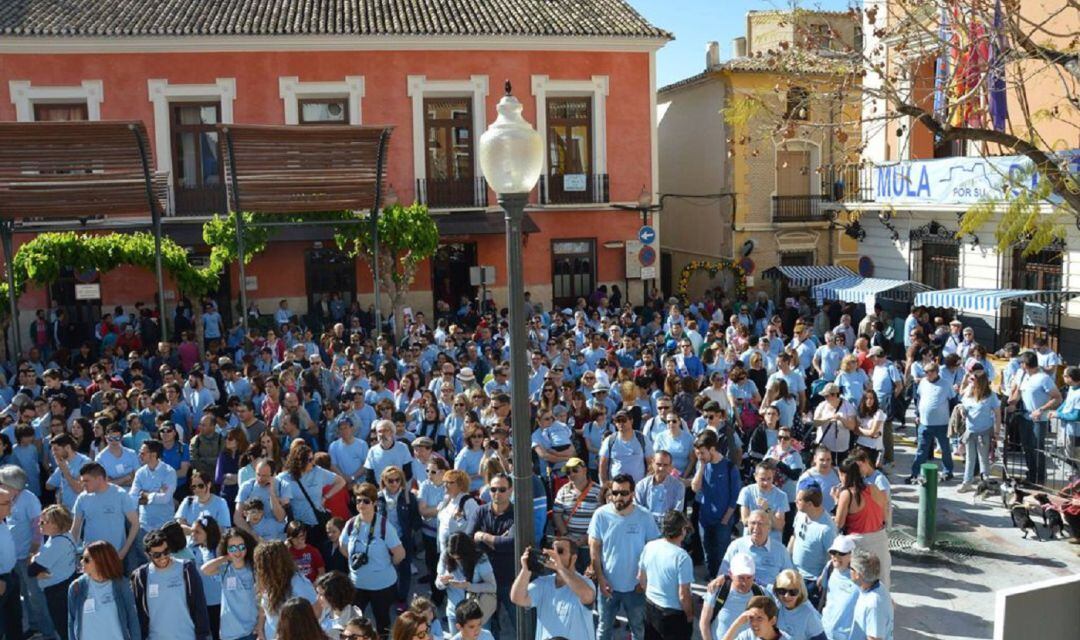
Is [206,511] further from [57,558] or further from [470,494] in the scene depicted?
[470,494]

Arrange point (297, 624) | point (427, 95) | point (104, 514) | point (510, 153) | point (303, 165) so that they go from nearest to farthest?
point (510, 153), point (297, 624), point (104, 514), point (303, 165), point (427, 95)

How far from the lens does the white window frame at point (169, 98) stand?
2400cm

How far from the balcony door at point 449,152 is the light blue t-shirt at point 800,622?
20093 mm

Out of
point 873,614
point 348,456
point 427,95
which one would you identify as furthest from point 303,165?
point 873,614

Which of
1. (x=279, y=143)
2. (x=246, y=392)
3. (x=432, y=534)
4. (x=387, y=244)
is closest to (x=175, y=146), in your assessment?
(x=387, y=244)

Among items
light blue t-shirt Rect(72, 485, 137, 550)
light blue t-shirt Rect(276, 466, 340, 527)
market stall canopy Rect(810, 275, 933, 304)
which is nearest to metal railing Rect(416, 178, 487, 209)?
market stall canopy Rect(810, 275, 933, 304)

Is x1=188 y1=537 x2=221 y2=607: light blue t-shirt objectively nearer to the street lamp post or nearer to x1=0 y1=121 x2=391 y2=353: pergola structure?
the street lamp post

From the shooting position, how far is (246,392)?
12367 mm

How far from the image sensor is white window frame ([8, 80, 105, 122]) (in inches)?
923

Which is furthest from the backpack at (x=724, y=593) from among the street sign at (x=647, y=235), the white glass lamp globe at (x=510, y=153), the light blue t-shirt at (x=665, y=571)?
the street sign at (x=647, y=235)

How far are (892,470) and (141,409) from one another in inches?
361

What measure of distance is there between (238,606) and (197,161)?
66.2 ft

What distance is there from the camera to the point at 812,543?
23.7 feet

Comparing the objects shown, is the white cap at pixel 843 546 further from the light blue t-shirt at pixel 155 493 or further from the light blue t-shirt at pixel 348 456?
the light blue t-shirt at pixel 155 493
